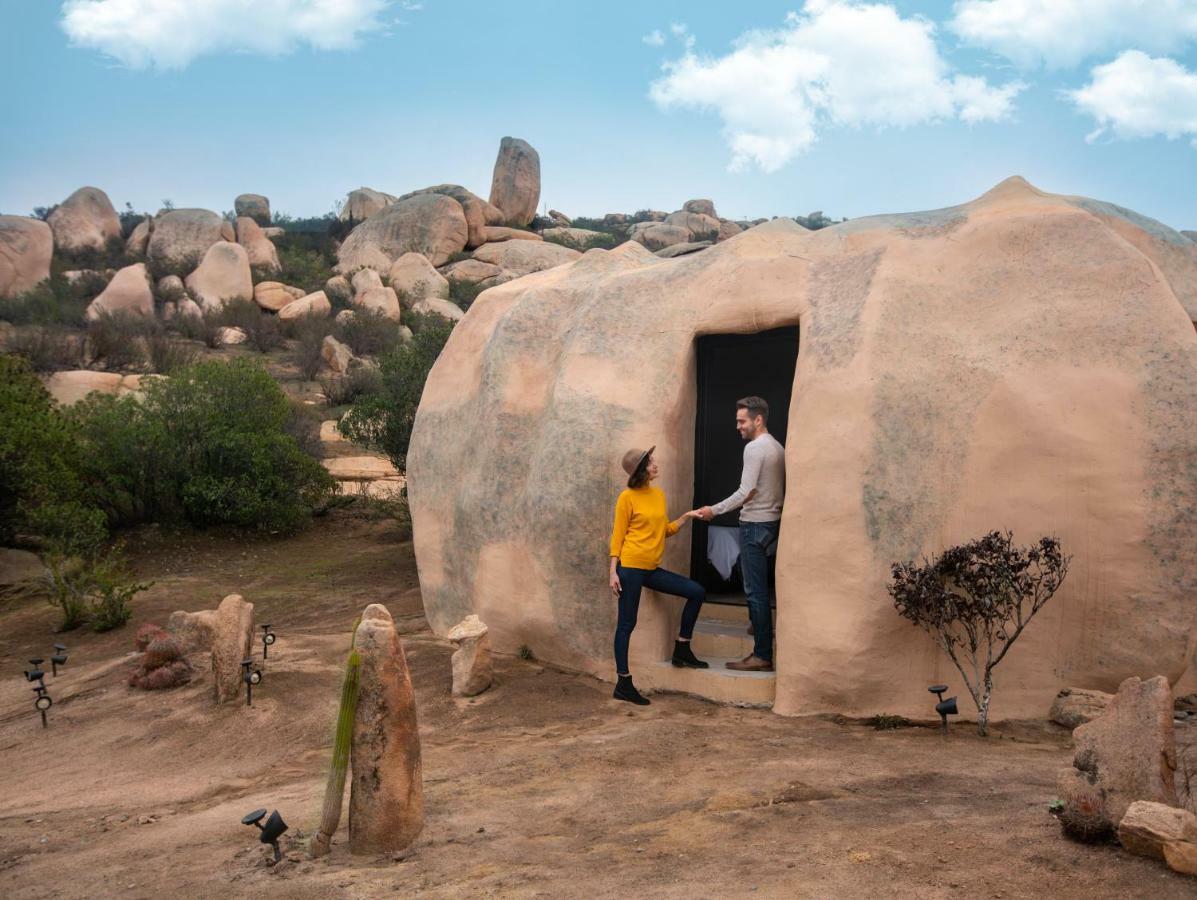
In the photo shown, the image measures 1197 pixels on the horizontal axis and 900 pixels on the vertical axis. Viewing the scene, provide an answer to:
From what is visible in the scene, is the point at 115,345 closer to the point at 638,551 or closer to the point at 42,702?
the point at 42,702

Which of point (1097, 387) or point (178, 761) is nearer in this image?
point (1097, 387)

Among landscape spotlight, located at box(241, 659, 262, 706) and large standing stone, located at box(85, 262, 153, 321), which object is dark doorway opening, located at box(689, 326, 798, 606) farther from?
large standing stone, located at box(85, 262, 153, 321)

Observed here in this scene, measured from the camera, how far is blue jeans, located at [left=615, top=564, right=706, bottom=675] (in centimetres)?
707

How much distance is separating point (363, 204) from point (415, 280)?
1043 centimetres

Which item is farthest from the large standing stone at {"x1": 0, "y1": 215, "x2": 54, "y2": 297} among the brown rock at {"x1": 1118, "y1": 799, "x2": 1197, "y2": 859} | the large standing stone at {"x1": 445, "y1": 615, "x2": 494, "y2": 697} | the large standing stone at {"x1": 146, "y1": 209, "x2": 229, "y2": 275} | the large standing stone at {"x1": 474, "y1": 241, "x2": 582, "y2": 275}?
the brown rock at {"x1": 1118, "y1": 799, "x2": 1197, "y2": 859}

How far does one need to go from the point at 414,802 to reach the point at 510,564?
140 inches

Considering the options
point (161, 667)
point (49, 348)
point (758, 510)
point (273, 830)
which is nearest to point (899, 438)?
point (758, 510)

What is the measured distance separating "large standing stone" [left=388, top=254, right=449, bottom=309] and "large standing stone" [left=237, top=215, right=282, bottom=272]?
458cm

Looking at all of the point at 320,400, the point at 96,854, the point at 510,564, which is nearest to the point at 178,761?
the point at 96,854

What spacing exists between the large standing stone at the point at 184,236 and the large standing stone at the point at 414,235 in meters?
4.40

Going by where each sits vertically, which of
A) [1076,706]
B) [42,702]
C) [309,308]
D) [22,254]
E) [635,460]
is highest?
[22,254]

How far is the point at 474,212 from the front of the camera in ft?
125

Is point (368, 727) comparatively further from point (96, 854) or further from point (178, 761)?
point (178, 761)

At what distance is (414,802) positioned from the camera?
4.86 meters
